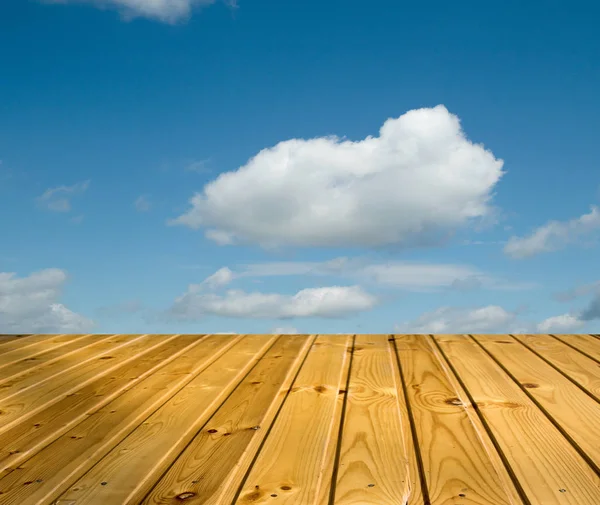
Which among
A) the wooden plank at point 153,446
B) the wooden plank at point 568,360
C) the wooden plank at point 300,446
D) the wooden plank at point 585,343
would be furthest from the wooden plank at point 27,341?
the wooden plank at point 585,343

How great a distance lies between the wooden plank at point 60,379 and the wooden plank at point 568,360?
198 cm

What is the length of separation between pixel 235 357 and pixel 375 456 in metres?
1.46

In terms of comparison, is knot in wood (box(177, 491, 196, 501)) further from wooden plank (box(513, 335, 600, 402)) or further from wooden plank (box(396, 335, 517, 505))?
wooden plank (box(513, 335, 600, 402))

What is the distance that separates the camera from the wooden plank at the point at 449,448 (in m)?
1.36

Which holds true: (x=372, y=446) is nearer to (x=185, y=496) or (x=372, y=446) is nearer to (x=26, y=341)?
(x=185, y=496)

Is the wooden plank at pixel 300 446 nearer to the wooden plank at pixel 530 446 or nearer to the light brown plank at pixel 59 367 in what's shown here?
the wooden plank at pixel 530 446

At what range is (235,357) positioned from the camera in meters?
2.94

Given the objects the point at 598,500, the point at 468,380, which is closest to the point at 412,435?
the point at 598,500

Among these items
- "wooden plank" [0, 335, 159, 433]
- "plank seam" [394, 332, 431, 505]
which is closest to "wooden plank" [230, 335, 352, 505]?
"plank seam" [394, 332, 431, 505]

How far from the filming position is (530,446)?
165cm

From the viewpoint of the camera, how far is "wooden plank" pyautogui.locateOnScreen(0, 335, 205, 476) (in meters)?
1.74

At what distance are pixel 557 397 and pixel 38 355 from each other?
2501 millimetres

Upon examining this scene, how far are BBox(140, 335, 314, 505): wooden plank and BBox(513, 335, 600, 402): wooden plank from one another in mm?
1153

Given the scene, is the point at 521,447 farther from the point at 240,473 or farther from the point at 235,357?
the point at 235,357
